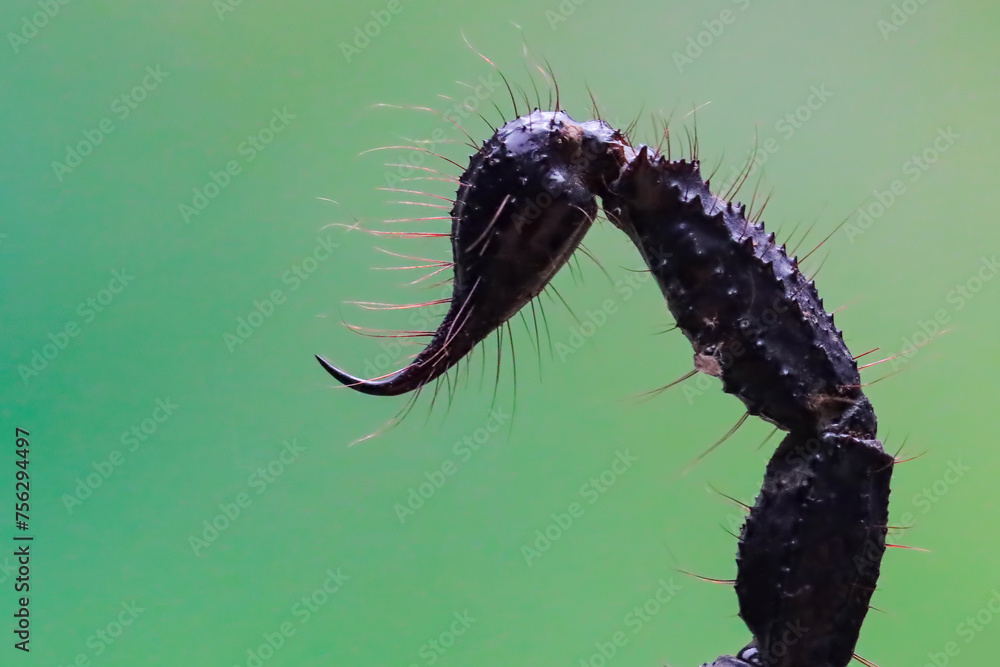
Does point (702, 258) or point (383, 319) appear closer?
point (702, 258)

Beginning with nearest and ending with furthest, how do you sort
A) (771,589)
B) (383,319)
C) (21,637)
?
(771,589), (21,637), (383,319)

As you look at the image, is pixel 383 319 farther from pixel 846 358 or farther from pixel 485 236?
pixel 846 358

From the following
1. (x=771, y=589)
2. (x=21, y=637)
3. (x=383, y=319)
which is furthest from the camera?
(x=383, y=319)

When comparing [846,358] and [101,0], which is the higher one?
[846,358]

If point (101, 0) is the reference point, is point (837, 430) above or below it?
above

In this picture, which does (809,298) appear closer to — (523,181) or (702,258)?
(702,258)

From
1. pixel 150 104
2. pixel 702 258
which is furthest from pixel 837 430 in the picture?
pixel 150 104

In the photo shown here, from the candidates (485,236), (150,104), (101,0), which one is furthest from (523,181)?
(101,0)

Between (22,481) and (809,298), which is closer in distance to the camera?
(809,298)

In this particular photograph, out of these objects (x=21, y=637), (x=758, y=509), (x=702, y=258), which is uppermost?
(x=702, y=258)
